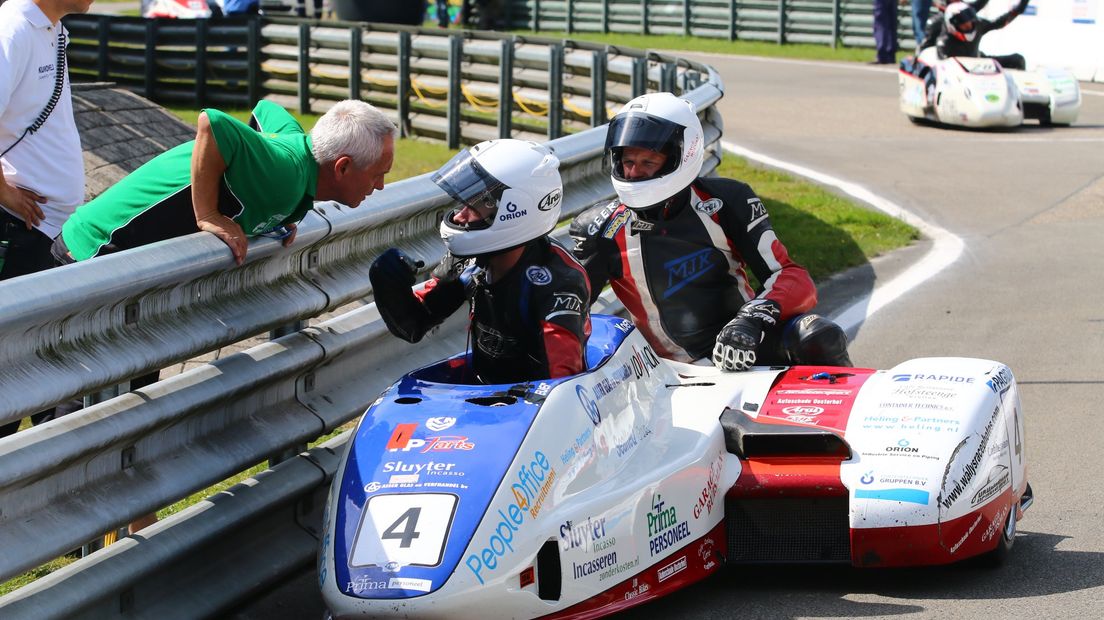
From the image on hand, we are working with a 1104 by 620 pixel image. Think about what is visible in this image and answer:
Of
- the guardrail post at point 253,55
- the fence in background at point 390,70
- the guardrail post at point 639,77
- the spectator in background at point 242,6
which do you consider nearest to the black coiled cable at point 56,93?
the fence in background at point 390,70

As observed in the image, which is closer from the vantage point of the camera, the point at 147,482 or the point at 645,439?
the point at 147,482

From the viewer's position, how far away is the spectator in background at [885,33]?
25.6 m

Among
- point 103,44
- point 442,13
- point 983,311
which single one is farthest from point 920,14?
point 983,311

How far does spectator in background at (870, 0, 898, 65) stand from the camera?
84.0 feet

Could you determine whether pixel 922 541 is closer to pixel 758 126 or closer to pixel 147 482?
pixel 147 482

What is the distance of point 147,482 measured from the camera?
4371 mm

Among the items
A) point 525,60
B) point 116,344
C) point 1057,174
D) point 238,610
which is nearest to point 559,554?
point 238,610

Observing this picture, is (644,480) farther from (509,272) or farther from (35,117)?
(35,117)

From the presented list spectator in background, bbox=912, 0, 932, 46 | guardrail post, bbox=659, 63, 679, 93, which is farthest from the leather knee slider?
spectator in background, bbox=912, 0, 932, 46

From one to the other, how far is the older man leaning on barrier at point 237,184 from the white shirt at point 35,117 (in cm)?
32

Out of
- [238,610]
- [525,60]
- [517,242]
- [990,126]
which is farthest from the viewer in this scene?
[990,126]

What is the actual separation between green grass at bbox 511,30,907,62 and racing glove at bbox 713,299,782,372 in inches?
804

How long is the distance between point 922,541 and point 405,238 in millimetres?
2184

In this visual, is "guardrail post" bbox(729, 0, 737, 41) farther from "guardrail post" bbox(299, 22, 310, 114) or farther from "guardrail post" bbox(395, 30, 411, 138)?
"guardrail post" bbox(395, 30, 411, 138)
